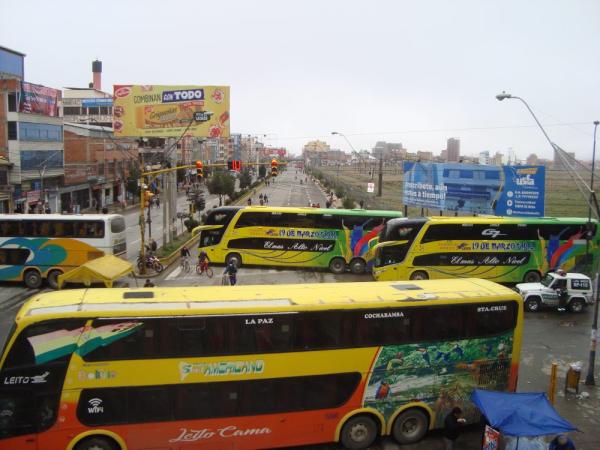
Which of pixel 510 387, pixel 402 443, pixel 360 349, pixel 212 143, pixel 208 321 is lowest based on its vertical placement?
pixel 402 443

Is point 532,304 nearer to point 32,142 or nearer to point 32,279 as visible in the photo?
point 32,279

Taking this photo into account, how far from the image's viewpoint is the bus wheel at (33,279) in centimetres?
2269

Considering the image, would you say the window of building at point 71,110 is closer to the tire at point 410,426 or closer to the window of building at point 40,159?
the window of building at point 40,159

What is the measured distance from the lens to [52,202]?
46750mm

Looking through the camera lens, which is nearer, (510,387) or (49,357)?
(49,357)

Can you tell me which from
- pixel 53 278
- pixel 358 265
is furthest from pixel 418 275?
pixel 53 278

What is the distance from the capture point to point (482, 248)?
23.2 metres

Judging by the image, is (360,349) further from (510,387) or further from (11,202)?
(11,202)

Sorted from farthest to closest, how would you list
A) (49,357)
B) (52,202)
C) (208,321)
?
(52,202)
(208,321)
(49,357)

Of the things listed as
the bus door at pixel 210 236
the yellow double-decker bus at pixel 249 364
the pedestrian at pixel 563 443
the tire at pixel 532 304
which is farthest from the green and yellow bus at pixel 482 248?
the pedestrian at pixel 563 443

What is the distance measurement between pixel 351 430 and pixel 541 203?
2589 centimetres

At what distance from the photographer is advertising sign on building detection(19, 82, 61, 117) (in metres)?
40.5

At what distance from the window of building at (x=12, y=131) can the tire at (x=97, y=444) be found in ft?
121

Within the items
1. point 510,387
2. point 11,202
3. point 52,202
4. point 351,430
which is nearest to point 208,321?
point 351,430
